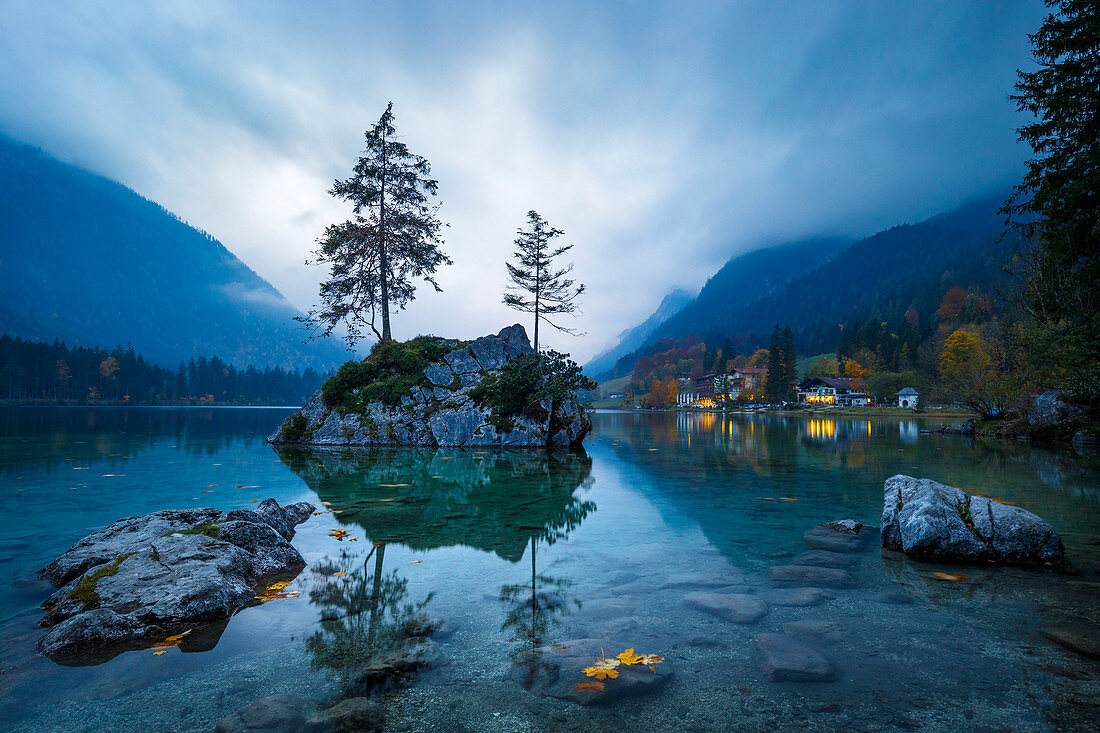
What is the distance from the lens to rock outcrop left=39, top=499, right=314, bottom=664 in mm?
4785

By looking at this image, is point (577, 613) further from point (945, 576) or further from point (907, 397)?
point (907, 397)

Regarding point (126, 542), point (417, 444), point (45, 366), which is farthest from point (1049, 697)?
point (45, 366)

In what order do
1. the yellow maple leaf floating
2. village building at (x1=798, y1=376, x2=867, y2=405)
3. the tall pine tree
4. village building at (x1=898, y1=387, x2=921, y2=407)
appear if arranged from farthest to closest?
1. village building at (x1=798, y1=376, x2=867, y2=405)
2. village building at (x1=898, y1=387, x2=921, y2=407)
3. the tall pine tree
4. the yellow maple leaf floating

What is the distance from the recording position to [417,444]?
2659cm

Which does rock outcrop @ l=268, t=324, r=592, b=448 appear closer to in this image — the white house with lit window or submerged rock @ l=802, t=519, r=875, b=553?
submerged rock @ l=802, t=519, r=875, b=553

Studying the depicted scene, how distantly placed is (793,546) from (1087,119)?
20763 mm

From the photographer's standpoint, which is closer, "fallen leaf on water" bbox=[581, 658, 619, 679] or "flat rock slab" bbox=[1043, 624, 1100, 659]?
"fallen leaf on water" bbox=[581, 658, 619, 679]

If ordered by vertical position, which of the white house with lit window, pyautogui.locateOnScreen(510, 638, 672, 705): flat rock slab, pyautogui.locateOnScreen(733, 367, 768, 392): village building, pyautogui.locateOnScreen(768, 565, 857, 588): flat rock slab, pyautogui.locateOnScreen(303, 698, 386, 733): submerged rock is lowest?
pyautogui.locateOnScreen(768, 565, 857, 588): flat rock slab

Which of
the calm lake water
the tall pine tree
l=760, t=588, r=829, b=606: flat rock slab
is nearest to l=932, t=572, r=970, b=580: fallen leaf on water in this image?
the calm lake water

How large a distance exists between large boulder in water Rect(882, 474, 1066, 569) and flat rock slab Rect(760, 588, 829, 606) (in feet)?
9.23

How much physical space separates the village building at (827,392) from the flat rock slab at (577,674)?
138 metres

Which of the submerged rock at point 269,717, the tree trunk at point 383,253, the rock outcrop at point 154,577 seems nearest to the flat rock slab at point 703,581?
the submerged rock at point 269,717

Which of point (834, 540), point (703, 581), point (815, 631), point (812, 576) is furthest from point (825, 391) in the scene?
point (815, 631)

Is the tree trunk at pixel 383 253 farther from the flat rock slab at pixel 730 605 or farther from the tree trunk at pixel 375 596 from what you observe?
the flat rock slab at pixel 730 605
